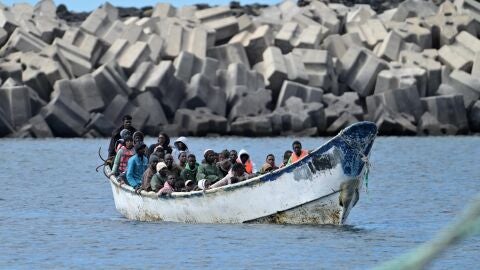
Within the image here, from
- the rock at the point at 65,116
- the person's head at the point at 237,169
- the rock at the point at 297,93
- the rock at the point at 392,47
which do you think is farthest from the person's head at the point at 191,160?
the rock at the point at 392,47

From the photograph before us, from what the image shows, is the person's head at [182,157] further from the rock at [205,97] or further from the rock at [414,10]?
the rock at [414,10]

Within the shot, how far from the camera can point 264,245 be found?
→ 19.8 metres

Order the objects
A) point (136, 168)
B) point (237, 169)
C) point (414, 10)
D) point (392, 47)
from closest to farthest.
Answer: point (237, 169), point (136, 168), point (392, 47), point (414, 10)

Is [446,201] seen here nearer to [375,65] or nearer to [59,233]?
[59,233]

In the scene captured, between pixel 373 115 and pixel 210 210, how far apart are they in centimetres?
4065

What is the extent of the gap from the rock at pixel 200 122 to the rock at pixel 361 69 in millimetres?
8488

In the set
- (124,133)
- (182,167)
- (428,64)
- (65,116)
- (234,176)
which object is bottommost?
(428,64)

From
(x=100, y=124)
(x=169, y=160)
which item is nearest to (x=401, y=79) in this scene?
(x=100, y=124)

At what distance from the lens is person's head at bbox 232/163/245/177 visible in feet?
71.7

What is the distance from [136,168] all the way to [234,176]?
2394 millimetres

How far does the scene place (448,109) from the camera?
62.6 m

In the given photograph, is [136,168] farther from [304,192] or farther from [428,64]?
[428,64]

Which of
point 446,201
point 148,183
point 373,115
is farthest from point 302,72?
point 148,183

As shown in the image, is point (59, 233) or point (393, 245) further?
point (59, 233)
